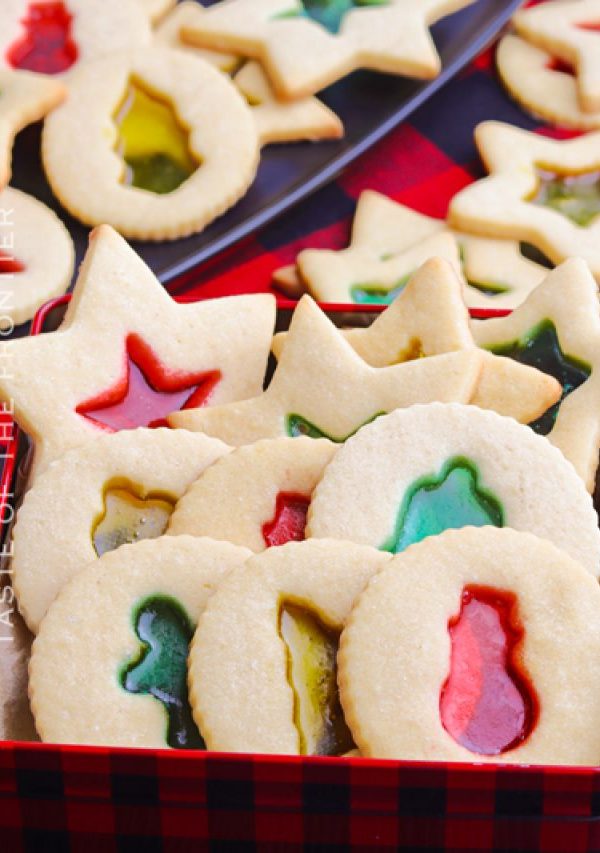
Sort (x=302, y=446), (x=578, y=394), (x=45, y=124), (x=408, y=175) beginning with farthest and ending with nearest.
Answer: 1. (x=408, y=175)
2. (x=45, y=124)
3. (x=578, y=394)
4. (x=302, y=446)

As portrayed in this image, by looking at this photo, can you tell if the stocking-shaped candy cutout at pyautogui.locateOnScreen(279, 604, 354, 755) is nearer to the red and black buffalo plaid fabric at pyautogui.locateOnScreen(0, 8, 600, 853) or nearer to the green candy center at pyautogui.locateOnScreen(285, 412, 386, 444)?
the red and black buffalo plaid fabric at pyautogui.locateOnScreen(0, 8, 600, 853)

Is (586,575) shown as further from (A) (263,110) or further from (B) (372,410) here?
(A) (263,110)

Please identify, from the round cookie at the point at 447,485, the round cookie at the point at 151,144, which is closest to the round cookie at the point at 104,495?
the round cookie at the point at 447,485

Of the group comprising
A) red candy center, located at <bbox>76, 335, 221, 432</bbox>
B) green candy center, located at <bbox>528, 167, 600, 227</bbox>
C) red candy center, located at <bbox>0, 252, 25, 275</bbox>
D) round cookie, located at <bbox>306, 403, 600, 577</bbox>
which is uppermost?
round cookie, located at <bbox>306, 403, 600, 577</bbox>

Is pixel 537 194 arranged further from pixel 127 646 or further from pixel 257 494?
pixel 127 646

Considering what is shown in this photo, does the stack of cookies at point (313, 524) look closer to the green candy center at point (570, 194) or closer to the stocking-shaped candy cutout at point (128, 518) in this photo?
the stocking-shaped candy cutout at point (128, 518)

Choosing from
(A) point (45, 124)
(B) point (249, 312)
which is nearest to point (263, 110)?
(A) point (45, 124)

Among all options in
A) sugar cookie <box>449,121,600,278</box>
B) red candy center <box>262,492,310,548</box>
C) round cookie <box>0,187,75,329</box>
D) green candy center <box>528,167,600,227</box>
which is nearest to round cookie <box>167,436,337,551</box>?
red candy center <box>262,492,310,548</box>

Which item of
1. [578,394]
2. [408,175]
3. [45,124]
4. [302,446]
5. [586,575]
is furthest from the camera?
[408,175]
